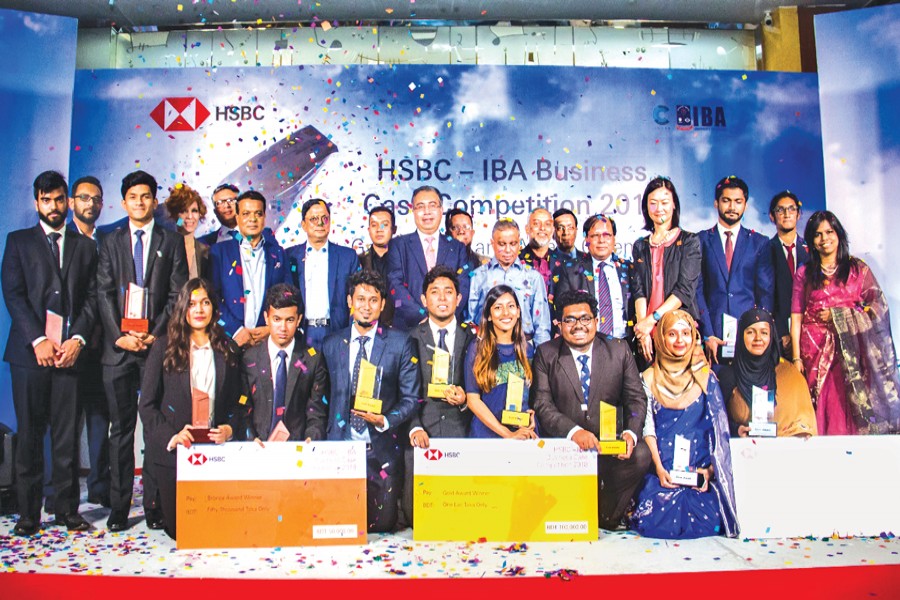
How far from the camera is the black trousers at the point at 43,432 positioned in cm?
404

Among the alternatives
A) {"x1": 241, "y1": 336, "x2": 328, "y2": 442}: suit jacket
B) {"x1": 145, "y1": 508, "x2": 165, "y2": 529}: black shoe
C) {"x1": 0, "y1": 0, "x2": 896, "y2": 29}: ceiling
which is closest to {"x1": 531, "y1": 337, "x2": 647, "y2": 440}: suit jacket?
{"x1": 241, "y1": 336, "x2": 328, "y2": 442}: suit jacket

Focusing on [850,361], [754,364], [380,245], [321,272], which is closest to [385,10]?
[380,245]

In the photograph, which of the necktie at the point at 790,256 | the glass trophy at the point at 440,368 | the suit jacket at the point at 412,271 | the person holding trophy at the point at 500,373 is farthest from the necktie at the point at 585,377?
the necktie at the point at 790,256

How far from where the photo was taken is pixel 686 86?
519cm

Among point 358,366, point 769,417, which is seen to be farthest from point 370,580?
point 769,417

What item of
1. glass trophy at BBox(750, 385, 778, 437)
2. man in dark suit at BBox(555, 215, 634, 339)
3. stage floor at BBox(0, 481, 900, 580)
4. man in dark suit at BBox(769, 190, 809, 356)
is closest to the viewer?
stage floor at BBox(0, 481, 900, 580)

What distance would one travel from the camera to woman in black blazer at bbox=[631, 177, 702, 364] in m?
4.61

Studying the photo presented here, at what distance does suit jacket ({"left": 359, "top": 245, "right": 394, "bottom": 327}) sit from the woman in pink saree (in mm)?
2632

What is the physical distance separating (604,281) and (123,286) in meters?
2.93

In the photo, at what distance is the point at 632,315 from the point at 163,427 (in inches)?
115

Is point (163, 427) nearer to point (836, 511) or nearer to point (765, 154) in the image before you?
Answer: point (836, 511)

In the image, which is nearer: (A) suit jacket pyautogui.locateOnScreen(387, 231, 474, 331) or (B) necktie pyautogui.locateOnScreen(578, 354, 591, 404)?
(B) necktie pyautogui.locateOnScreen(578, 354, 591, 404)

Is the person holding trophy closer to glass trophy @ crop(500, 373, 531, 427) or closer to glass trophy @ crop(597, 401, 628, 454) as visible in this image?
glass trophy @ crop(500, 373, 531, 427)

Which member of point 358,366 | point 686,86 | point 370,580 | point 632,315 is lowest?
point 370,580
